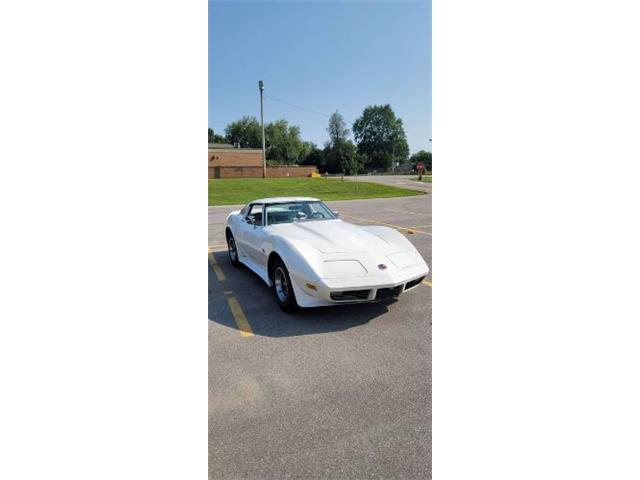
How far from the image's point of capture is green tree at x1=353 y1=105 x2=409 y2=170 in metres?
1.93

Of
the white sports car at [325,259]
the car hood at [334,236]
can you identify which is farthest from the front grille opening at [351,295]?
the car hood at [334,236]

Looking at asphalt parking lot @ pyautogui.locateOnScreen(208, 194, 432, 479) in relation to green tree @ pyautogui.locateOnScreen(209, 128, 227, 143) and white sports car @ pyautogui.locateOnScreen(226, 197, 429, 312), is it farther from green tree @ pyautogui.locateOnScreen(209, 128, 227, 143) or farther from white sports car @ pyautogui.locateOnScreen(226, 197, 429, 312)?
green tree @ pyautogui.locateOnScreen(209, 128, 227, 143)

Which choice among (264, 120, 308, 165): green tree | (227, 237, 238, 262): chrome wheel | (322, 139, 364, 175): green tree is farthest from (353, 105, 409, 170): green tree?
(227, 237, 238, 262): chrome wheel

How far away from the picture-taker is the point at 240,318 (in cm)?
253

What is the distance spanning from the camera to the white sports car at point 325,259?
2285 mm

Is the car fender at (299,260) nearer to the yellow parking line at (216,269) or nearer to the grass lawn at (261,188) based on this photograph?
the grass lawn at (261,188)

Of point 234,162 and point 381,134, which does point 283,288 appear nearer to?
point 234,162

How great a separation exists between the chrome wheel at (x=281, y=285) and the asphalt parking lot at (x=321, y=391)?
0.12 m

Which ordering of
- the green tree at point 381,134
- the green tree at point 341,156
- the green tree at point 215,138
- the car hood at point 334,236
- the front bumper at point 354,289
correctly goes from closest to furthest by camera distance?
1. the green tree at point 215,138
2. the green tree at point 381,134
3. the green tree at point 341,156
4. the front bumper at point 354,289
5. the car hood at point 334,236

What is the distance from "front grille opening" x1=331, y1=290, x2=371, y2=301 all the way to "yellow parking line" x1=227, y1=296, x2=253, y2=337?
0.60 meters

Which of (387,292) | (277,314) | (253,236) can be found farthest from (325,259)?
(253,236)

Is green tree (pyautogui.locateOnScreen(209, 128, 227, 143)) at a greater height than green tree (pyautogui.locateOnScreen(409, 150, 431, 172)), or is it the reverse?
green tree (pyautogui.locateOnScreen(209, 128, 227, 143))
